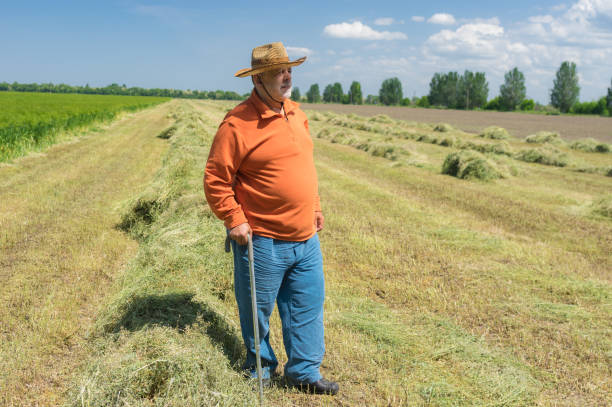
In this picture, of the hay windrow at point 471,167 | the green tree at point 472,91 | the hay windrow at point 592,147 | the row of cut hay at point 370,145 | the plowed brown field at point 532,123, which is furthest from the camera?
the green tree at point 472,91

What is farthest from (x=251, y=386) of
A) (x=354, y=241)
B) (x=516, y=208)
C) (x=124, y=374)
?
(x=516, y=208)

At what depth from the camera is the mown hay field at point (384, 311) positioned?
2779mm

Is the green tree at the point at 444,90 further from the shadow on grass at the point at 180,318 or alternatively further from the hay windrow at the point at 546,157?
the shadow on grass at the point at 180,318

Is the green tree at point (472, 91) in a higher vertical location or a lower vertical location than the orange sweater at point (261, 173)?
higher

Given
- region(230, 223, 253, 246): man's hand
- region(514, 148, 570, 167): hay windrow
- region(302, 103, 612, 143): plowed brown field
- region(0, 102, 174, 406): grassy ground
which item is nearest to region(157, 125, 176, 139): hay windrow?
region(0, 102, 174, 406): grassy ground

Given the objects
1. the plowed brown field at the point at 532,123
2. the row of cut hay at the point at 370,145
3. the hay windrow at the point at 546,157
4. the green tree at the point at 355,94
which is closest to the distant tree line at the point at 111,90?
the green tree at the point at 355,94

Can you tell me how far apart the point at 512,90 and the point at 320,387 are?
9609cm

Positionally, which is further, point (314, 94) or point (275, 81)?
point (314, 94)

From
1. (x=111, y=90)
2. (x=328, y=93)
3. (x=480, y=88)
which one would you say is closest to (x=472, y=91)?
(x=480, y=88)

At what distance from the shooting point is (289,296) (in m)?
2.79

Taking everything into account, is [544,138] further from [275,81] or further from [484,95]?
[484,95]

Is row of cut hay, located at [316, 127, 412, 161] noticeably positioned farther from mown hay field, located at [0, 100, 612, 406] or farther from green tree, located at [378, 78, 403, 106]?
green tree, located at [378, 78, 403, 106]

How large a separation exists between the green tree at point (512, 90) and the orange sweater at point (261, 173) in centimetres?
9570

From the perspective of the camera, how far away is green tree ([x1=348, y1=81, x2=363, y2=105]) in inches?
5022
